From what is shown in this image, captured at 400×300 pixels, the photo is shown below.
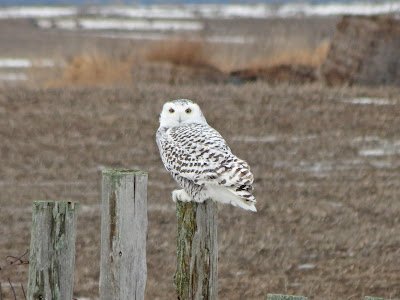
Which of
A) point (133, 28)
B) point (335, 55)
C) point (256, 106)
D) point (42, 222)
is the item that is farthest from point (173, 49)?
point (42, 222)

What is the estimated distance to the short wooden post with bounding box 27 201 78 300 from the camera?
395cm

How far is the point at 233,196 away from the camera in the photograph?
4711 millimetres

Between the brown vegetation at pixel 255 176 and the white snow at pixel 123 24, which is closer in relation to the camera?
the brown vegetation at pixel 255 176

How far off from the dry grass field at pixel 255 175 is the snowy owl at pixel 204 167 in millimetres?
1538

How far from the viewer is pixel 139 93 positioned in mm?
13680

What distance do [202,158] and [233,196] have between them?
33 centimetres

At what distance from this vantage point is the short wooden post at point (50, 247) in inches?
156

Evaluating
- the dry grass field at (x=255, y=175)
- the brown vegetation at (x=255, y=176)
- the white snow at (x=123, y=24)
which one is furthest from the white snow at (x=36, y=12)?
the brown vegetation at (x=255, y=176)

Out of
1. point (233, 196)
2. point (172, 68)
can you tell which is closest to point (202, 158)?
point (233, 196)

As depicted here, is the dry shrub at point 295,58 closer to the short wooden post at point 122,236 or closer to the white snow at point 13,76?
the white snow at point 13,76

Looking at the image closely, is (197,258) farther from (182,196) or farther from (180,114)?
(180,114)

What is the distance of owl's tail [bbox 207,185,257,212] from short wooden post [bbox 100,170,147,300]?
61cm

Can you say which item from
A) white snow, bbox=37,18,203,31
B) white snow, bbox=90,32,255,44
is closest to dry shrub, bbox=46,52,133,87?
white snow, bbox=90,32,255,44

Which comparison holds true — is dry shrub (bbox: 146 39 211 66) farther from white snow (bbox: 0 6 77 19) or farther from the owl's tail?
white snow (bbox: 0 6 77 19)
